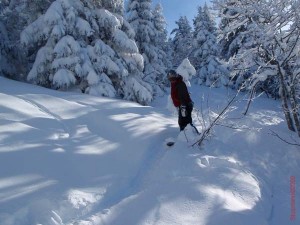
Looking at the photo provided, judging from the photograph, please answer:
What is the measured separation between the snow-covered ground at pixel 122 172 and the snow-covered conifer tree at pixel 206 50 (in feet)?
84.7

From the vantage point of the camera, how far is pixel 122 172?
606cm

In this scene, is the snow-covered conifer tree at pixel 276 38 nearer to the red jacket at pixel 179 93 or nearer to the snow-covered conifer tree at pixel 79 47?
the red jacket at pixel 179 93

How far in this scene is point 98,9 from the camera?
15.3m

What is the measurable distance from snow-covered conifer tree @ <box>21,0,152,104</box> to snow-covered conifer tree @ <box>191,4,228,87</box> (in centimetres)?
2042

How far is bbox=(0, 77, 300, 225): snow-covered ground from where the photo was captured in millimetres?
4621

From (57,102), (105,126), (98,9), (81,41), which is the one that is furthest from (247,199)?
(98,9)

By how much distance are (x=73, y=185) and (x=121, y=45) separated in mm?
11284

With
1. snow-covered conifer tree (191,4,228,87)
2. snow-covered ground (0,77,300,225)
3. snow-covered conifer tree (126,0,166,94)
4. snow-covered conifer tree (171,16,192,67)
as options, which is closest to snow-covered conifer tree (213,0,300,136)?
snow-covered ground (0,77,300,225)

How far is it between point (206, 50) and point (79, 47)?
23.7 m

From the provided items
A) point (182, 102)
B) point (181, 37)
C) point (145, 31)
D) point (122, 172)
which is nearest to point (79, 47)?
point (182, 102)

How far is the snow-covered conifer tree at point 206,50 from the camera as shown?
1377 inches

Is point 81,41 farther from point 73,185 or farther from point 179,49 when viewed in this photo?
point 179,49

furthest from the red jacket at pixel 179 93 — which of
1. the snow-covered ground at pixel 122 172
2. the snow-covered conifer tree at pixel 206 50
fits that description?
the snow-covered conifer tree at pixel 206 50

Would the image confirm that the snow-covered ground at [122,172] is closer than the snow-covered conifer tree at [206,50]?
Yes
